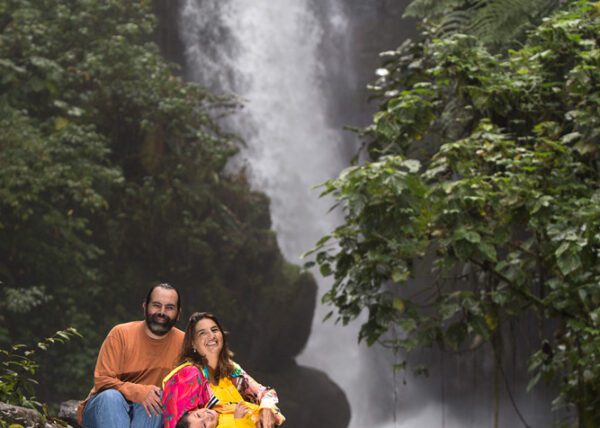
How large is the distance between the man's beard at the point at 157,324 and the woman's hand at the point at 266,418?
594 millimetres

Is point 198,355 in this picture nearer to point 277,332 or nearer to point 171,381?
point 171,381

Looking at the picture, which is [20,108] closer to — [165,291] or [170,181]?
[170,181]

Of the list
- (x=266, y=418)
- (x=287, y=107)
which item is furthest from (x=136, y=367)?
(x=287, y=107)

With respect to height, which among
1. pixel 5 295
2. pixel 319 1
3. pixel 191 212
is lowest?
pixel 5 295

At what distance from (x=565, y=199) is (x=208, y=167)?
26.2ft

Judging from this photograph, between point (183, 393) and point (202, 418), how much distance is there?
4.6 inches

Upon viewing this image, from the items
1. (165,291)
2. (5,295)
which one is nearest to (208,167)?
(5,295)

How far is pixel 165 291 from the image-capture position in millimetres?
3922

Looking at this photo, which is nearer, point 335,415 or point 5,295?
point 5,295

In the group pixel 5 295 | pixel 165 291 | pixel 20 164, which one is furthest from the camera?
pixel 5 295

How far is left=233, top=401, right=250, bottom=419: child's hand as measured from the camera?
360 cm

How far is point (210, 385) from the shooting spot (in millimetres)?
3668

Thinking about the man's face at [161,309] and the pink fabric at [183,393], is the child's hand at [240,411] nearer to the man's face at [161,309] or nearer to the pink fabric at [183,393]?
the pink fabric at [183,393]

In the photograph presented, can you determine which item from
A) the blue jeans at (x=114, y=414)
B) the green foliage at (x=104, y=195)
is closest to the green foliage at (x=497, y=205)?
the blue jeans at (x=114, y=414)
